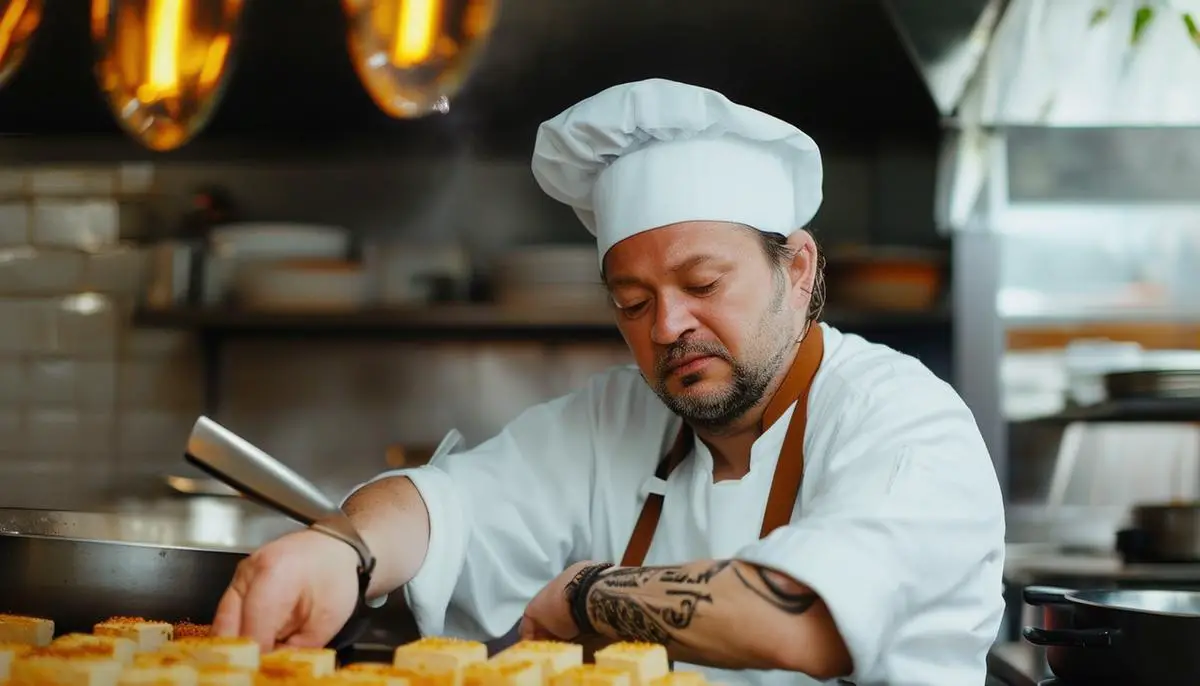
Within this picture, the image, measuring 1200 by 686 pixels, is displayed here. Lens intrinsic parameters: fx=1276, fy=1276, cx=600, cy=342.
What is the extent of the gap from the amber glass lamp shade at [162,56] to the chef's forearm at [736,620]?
85 cm

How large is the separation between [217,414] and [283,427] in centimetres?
20

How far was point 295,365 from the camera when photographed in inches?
154

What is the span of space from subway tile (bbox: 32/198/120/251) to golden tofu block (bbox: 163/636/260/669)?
3012 mm

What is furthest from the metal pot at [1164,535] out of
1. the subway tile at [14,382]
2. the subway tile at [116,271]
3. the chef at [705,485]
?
the subway tile at [14,382]

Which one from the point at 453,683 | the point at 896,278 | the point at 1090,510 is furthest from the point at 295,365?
the point at 453,683

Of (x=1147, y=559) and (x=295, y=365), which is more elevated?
(x=295, y=365)

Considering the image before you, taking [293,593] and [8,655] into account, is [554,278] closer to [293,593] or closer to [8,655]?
[293,593]

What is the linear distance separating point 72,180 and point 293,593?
292 cm

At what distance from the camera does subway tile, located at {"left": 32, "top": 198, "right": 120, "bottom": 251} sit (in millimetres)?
3914

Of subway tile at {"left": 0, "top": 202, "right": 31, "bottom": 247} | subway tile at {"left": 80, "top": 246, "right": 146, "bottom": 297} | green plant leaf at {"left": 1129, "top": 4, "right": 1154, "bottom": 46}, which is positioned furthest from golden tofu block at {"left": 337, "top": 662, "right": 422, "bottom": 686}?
subway tile at {"left": 0, "top": 202, "right": 31, "bottom": 247}

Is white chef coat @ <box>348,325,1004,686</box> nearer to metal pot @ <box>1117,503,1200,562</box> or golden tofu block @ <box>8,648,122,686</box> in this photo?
golden tofu block @ <box>8,648,122,686</box>

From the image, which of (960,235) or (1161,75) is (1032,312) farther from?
(1161,75)

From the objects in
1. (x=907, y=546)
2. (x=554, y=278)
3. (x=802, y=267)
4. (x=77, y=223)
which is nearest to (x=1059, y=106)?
(x=554, y=278)

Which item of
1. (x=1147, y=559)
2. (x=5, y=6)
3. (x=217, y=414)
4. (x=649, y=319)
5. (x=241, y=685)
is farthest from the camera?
(x=217, y=414)
